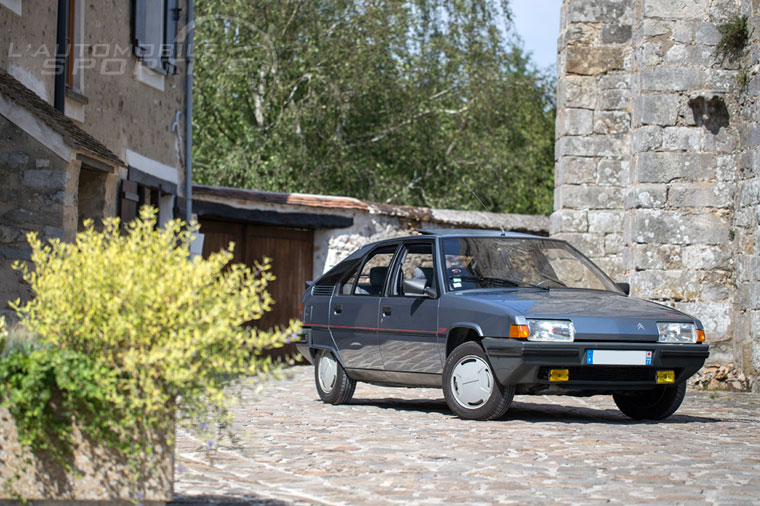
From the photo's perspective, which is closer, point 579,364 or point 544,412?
point 579,364

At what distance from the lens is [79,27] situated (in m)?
13.4

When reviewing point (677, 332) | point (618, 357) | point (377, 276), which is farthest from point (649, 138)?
point (618, 357)

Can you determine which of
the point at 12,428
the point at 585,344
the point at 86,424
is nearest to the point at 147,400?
the point at 86,424

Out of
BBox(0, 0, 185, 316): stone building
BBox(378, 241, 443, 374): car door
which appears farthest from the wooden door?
BBox(378, 241, 443, 374): car door

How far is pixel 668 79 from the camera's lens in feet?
44.2

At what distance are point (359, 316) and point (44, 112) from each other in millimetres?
3418

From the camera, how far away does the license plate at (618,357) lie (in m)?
8.37

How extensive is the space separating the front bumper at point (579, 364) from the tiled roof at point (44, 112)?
443 cm

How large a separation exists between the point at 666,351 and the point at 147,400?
17.0 feet

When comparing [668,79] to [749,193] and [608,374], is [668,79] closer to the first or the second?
[749,193]

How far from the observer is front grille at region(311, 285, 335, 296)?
35.5ft

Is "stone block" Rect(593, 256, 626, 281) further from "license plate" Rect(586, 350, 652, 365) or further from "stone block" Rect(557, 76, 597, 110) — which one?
"license plate" Rect(586, 350, 652, 365)

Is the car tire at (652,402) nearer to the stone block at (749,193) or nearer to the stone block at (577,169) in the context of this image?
the stone block at (749,193)

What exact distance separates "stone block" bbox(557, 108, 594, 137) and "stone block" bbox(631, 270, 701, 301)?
8.12ft
